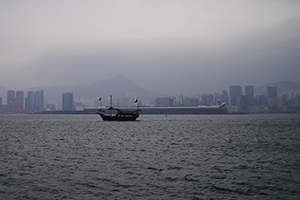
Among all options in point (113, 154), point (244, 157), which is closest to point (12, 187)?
point (113, 154)

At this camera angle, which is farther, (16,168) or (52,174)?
(16,168)

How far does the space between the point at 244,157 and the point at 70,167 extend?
1673 centimetres

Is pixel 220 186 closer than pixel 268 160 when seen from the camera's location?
Yes

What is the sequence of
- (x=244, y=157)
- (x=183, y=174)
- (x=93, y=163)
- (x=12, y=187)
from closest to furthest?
(x=12, y=187) → (x=183, y=174) → (x=93, y=163) → (x=244, y=157)

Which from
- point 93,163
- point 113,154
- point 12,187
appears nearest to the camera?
point 12,187

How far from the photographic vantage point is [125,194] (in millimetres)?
16500

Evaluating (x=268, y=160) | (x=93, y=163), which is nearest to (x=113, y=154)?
(x=93, y=163)

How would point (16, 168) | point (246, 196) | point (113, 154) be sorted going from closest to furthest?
point (246, 196) < point (16, 168) < point (113, 154)

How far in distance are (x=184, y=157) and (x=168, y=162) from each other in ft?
11.7

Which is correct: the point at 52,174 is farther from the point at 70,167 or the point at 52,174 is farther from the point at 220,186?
the point at 220,186

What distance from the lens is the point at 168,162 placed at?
26.6m

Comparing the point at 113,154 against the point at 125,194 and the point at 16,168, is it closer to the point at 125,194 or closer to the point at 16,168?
the point at 16,168

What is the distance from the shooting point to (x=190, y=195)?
16.3 m

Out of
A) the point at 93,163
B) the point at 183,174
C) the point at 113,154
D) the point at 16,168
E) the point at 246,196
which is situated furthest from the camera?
the point at 113,154
